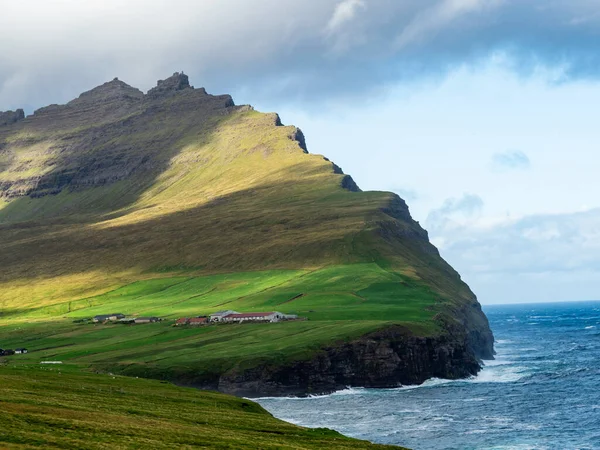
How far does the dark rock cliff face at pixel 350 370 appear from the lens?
17638cm

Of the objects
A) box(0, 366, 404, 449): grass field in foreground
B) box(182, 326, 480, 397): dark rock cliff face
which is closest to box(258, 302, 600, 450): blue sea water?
box(182, 326, 480, 397): dark rock cliff face

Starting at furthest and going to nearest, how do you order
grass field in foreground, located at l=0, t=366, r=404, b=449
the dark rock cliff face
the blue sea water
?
the dark rock cliff face → the blue sea water → grass field in foreground, located at l=0, t=366, r=404, b=449

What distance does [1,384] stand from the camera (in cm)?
9106

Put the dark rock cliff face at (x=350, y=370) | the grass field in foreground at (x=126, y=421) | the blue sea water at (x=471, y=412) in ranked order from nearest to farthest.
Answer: the grass field in foreground at (x=126, y=421)
the blue sea water at (x=471, y=412)
the dark rock cliff face at (x=350, y=370)

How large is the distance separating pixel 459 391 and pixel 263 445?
11307cm

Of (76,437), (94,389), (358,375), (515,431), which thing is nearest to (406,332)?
(358,375)

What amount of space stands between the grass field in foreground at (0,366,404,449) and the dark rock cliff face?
5849 centimetres

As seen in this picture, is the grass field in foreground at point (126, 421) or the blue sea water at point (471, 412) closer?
the grass field in foreground at point (126, 421)

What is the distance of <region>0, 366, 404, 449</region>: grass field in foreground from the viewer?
6138cm

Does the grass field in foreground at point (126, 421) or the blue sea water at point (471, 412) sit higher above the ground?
the grass field in foreground at point (126, 421)

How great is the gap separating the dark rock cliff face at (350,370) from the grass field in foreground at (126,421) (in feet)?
192

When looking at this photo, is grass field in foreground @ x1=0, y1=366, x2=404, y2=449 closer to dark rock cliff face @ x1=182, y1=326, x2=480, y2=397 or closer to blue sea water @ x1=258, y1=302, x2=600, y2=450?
blue sea water @ x1=258, y1=302, x2=600, y2=450

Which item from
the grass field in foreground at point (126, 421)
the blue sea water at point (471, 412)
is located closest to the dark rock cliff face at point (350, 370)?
the blue sea water at point (471, 412)

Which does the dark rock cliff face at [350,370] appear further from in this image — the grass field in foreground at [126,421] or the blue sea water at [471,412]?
the grass field in foreground at [126,421]
